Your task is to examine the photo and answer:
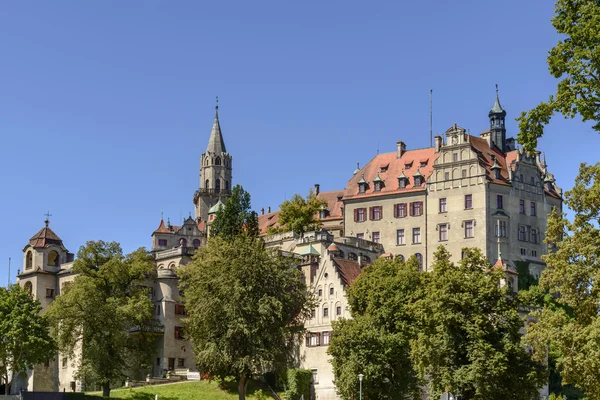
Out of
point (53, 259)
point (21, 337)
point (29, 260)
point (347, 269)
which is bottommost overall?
point (21, 337)

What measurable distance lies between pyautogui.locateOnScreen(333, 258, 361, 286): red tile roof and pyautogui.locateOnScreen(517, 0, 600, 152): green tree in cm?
5315

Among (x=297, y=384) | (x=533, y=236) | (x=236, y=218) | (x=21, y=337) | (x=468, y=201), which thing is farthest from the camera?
(x=533, y=236)

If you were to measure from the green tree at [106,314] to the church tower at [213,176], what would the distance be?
69.2m

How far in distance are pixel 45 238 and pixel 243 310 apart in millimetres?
42412

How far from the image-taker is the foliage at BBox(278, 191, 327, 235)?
4724 inches

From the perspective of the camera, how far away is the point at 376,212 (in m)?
116

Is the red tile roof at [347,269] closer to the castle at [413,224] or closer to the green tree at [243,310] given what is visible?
the castle at [413,224]

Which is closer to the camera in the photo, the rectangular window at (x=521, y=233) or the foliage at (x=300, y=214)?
the rectangular window at (x=521, y=233)

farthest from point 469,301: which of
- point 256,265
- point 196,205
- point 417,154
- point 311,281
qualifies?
point 196,205

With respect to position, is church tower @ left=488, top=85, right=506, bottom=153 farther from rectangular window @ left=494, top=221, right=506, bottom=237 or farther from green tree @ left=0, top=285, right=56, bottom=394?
green tree @ left=0, top=285, right=56, bottom=394

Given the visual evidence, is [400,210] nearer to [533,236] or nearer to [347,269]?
[533,236]

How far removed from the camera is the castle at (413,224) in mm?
105000

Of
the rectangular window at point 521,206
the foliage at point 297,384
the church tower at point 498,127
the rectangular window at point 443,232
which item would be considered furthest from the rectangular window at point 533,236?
→ the foliage at point 297,384

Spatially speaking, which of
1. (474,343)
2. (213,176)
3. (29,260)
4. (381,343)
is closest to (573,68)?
(474,343)
